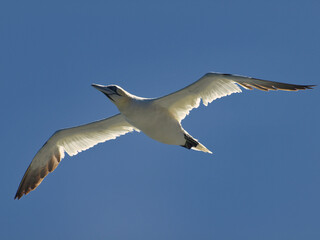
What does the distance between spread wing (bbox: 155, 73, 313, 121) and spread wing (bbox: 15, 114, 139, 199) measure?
78.9 inches

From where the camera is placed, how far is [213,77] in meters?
11.4

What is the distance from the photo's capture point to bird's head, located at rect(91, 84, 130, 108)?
11.7 metres

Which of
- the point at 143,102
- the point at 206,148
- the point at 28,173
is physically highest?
the point at 143,102

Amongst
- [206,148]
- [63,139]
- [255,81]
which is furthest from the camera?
[63,139]

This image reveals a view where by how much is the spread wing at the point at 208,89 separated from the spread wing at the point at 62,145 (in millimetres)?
2004

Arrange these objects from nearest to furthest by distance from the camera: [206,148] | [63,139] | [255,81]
Result: [255,81] < [206,148] < [63,139]

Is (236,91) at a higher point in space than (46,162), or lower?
higher

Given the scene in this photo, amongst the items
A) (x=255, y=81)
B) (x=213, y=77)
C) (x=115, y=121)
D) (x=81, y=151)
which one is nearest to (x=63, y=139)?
(x=81, y=151)

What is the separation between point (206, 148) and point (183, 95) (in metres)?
1.74

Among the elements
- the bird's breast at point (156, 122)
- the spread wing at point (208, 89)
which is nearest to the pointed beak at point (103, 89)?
the bird's breast at point (156, 122)

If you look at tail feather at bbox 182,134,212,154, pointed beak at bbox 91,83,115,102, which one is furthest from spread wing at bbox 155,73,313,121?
pointed beak at bbox 91,83,115,102

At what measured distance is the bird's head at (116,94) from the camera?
38.4 feet

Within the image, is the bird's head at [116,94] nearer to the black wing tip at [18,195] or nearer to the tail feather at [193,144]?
the tail feather at [193,144]

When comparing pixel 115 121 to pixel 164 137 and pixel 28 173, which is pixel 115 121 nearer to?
pixel 164 137
